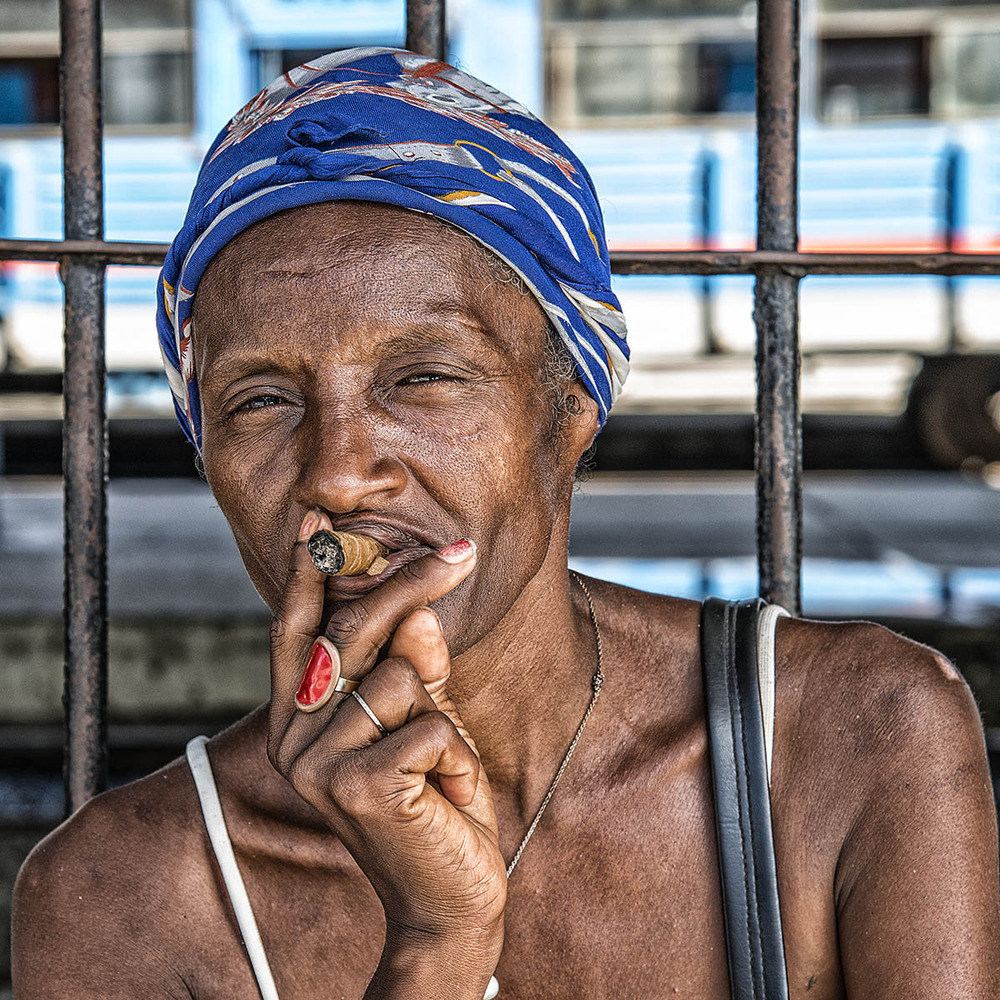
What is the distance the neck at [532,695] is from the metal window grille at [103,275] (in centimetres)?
36

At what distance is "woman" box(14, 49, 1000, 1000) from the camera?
1.16 meters

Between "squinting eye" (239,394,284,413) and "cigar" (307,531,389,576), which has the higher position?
"squinting eye" (239,394,284,413)

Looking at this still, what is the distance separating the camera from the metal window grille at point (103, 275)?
1.61m

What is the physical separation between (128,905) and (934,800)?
3.11 ft

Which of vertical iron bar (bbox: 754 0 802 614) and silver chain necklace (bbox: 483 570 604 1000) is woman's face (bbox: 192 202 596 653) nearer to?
silver chain necklace (bbox: 483 570 604 1000)

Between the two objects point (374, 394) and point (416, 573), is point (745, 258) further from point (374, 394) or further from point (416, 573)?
point (416, 573)

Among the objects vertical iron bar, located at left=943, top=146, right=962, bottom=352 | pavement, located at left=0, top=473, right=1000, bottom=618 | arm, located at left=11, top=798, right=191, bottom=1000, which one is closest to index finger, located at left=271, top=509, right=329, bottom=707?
arm, located at left=11, top=798, right=191, bottom=1000

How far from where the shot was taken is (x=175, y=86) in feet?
29.1

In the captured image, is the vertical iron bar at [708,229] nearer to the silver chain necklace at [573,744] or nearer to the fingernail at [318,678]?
the silver chain necklace at [573,744]

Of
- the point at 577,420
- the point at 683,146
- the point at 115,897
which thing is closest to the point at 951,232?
the point at 683,146

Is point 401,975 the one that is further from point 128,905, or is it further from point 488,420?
point 488,420

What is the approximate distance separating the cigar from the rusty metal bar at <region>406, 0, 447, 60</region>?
0.77 metres

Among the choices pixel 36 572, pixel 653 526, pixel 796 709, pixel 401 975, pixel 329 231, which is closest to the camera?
pixel 401 975

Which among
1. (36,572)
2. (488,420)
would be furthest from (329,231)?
(36,572)
